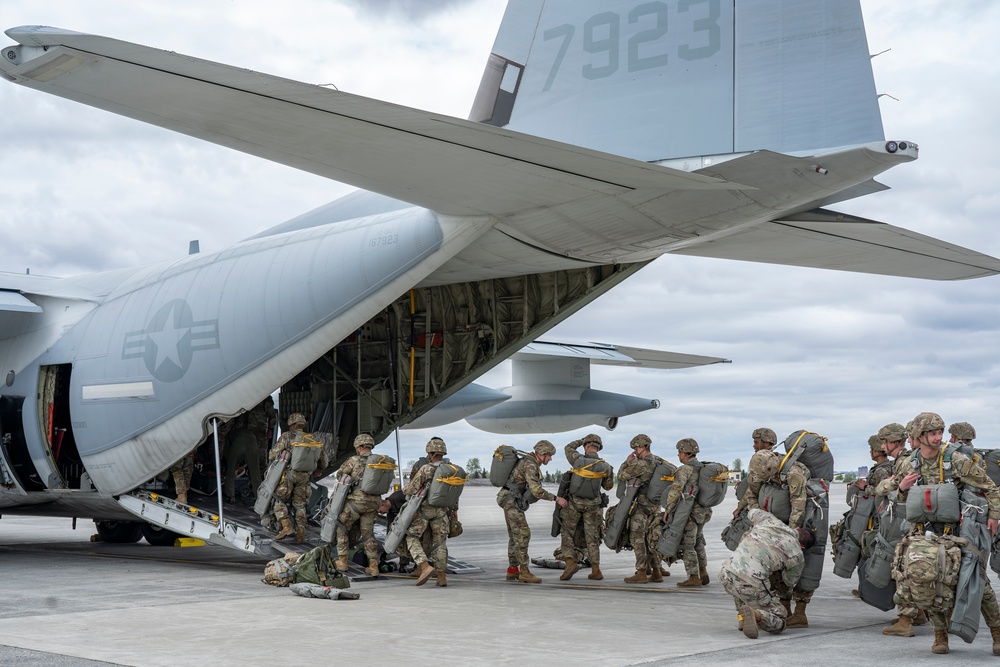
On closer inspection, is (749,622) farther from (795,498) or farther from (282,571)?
(282,571)

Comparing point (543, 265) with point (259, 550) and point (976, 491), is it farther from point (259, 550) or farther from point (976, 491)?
point (976, 491)

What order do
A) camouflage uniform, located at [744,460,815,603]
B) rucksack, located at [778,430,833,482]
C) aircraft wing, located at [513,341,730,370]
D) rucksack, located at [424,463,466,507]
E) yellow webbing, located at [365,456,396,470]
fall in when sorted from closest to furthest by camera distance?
camouflage uniform, located at [744,460,815,603] → rucksack, located at [778,430,833,482] → rucksack, located at [424,463,466,507] → yellow webbing, located at [365,456,396,470] → aircraft wing, located at [513,341,730,370]

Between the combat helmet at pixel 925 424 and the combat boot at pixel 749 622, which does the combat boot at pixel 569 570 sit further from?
the combat helmet at pixel 925 424

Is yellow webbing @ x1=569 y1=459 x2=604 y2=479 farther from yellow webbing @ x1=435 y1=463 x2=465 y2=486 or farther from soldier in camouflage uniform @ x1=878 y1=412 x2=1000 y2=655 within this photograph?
soldier in camouflage uniform @ x1=878 y1=412 x2=1000 y2=655

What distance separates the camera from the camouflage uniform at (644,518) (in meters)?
10.2

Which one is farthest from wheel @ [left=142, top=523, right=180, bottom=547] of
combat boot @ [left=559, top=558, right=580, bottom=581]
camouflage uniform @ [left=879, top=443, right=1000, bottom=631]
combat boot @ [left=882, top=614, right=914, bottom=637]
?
camouflage uniform @ [left=879, top=443, right=1000, bottom=631]

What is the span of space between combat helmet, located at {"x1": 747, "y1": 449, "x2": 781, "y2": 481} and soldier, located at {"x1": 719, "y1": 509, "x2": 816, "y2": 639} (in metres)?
0.45

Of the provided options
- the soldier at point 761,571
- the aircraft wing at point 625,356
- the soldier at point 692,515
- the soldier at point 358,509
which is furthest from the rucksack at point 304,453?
the aircraft wing at point 625,356

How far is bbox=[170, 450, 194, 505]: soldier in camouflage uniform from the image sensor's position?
11672mm

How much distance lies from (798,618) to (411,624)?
2850 millimetres

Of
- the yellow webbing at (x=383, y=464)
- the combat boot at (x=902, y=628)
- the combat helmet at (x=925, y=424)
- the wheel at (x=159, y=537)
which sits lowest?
the wheel at (x=159, y=537)

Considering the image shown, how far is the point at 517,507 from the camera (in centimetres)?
1030

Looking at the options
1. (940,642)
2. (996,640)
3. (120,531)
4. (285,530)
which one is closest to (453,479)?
(285,530)

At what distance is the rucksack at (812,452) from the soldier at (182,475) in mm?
7200
